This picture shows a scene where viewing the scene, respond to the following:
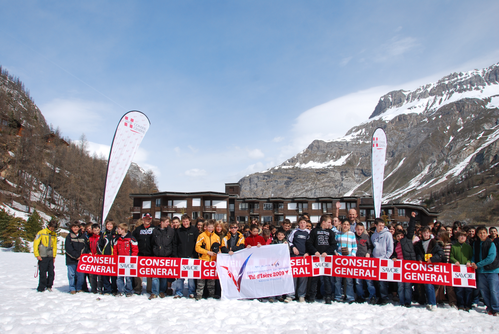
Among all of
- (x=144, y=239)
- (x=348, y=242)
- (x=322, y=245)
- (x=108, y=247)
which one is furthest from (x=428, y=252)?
(x=108, y=247)

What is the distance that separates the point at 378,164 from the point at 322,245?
8.89 meters

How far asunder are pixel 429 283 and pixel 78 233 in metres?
9.87

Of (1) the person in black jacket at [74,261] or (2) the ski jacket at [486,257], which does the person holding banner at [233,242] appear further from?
(2) the ski jacket at [486,257]

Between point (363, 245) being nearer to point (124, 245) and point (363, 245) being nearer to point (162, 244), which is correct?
point (162, 244)

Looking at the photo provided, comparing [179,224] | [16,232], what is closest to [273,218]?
[16,232]

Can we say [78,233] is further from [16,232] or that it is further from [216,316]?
[16,232]

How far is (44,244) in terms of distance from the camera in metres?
8.89

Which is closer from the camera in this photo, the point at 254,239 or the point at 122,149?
the point at 254,239

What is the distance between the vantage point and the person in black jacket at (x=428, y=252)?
302 inches

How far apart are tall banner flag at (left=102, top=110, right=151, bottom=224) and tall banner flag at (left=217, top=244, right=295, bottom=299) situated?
598 cm

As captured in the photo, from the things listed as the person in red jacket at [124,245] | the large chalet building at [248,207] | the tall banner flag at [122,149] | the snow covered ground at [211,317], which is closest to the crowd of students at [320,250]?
the person in red jacket at [124,245]

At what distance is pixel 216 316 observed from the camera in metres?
6.81

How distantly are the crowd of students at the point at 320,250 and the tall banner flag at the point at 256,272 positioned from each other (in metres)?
0.21

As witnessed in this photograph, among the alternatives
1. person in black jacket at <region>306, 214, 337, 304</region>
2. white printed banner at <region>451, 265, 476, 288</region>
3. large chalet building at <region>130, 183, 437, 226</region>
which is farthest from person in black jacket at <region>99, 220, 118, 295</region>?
large chalet building at <region>130, 183, 437, 226</region>
